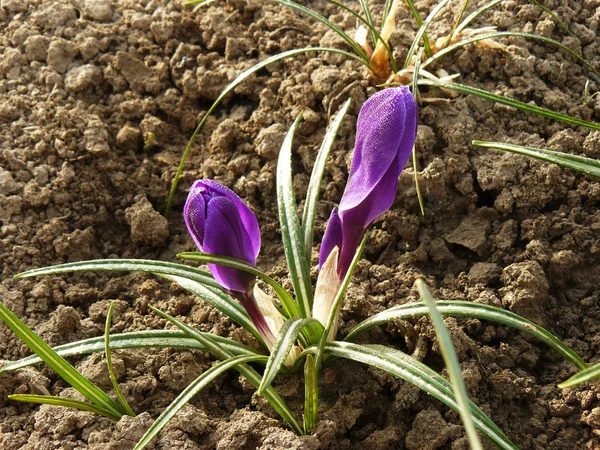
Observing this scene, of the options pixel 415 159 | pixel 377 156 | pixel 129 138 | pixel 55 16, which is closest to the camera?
pixel 377 156

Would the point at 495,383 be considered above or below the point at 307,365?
below

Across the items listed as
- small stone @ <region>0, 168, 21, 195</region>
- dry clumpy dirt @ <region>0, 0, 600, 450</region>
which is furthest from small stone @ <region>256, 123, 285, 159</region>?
small stone @ <region>0, 168, 21, 195</region>

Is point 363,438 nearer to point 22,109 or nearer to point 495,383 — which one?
point 495,383

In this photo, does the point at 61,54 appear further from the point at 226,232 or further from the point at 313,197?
the point at 226,232

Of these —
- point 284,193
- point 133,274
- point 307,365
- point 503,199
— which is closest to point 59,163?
point 133,274

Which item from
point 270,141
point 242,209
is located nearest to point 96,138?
point 270,141

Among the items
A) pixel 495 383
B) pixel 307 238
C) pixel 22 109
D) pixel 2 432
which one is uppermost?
pixel 22 109
